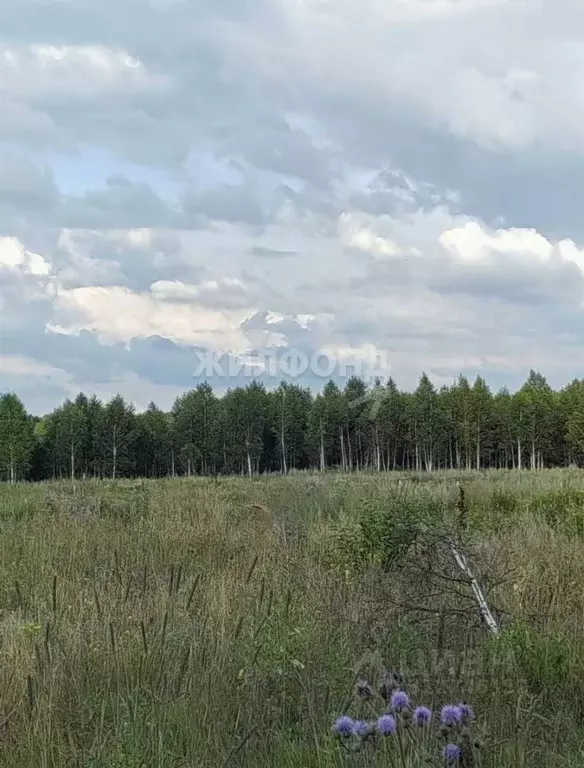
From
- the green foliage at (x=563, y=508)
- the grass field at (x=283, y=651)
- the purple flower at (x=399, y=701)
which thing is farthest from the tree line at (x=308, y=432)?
the purple flower at (x=399, y=701)

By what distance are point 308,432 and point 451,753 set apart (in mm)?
82180

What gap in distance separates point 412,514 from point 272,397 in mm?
84591

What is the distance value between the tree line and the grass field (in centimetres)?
7214

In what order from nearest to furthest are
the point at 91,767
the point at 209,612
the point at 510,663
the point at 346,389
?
the point at 91,767 → the point at 510,663 → the point at 209,612 → the point at 346,389

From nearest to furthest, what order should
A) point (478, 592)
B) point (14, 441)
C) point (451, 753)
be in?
point (451, 753) → point (478, 592) → point (14, 441)

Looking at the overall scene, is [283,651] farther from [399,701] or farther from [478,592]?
[399,701]

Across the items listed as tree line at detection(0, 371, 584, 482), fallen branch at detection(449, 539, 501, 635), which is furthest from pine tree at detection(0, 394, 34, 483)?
fallen branch at detection(449, 539, 501, 635)

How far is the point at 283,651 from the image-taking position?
4121mm

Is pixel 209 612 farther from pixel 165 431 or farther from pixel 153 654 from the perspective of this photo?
pixel 165 431

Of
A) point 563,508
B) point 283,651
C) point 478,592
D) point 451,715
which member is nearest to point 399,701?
point 451,715

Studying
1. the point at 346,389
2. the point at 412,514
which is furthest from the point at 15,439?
the point at 412,514

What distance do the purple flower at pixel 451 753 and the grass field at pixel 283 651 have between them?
21 cm

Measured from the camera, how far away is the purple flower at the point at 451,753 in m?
2.12

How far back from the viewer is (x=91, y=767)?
2938 mm
